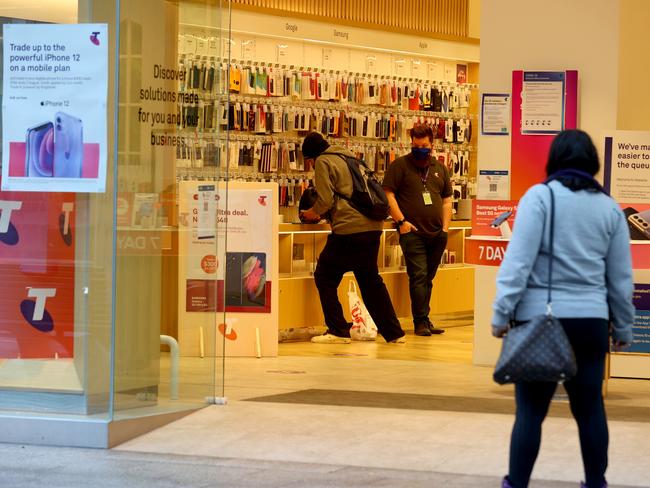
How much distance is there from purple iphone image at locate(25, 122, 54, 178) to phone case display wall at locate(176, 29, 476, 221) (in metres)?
4.15

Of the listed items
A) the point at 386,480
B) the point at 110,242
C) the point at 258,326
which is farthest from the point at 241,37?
the point at 386,480

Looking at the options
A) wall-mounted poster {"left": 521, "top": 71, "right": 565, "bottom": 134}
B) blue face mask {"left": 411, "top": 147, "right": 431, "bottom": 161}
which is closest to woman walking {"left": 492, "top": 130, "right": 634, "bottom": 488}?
wall-mounted poster {"left": 521, "top": 71, "right": 565, "bottom": 134}

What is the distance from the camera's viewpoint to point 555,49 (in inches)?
340

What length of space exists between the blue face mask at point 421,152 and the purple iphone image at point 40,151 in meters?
5.66

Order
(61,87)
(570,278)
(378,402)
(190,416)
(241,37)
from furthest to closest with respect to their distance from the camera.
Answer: (241,37)
(378,402)
(190,416)
(61,87)
(570,278)

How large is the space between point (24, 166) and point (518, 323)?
2.54 m

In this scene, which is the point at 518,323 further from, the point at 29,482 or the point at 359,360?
the point at 359,360

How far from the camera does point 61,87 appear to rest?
224 inches

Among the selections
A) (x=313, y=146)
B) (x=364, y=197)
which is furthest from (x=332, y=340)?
(x=313, y=146)

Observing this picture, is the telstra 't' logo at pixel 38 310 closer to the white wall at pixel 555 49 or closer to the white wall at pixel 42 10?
the white wall at pixel 42 10

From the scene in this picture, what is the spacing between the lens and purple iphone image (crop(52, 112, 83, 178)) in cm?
571

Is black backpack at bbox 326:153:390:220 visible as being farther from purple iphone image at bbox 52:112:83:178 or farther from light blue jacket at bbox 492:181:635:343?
light blue jacket at bbox 492:181:635:343

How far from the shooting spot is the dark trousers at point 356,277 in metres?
10.5

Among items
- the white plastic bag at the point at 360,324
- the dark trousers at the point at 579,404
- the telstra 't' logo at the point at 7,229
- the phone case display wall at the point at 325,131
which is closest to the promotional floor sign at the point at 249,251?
the phone case display wall at the point at 325,131
